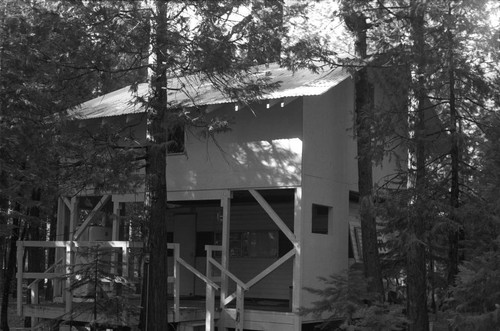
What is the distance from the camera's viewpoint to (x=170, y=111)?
1183 centimetres

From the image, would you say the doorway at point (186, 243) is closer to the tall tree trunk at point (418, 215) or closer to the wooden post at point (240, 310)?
the wooden post at point (240, 310)

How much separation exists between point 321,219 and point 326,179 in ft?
4.65

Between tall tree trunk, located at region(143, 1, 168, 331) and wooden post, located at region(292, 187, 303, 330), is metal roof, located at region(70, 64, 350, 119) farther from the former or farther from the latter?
wooden post, located at region(292, 187, 303, 330)

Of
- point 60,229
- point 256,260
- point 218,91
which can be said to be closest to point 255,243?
point 256,260

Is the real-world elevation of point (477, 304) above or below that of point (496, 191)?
below

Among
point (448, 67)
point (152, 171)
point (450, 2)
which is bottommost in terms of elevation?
point (152, 171)

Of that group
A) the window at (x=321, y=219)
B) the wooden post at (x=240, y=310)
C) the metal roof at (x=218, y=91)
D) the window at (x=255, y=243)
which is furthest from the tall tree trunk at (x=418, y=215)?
the window at (x=255, y=243)

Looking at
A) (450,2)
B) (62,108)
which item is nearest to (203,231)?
(62,108)

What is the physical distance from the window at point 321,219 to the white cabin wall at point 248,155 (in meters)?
1.58

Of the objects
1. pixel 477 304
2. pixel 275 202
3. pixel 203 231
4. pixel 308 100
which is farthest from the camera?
pixel 203 231

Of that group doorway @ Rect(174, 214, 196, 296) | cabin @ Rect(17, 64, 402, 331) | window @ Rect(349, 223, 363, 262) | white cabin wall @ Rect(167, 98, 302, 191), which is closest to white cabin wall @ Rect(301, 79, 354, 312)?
cabin @ Rect(17, 64, 402, 331)

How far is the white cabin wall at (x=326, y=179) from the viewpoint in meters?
14.2

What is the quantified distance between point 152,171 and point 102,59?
2.14 meters

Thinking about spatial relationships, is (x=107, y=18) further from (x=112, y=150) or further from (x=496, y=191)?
(x=496, y=191)
